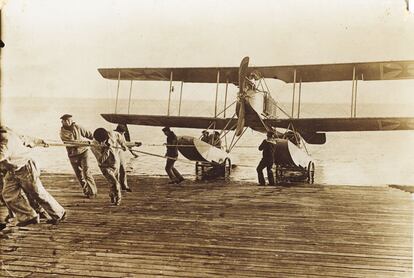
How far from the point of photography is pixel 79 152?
5.73 metres

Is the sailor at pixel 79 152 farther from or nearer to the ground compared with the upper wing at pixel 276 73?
nearer to the ground

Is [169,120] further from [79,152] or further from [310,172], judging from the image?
[310,172]

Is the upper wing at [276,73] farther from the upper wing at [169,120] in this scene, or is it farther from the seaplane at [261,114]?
the upper wing at [169,120]

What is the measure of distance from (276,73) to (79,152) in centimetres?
455

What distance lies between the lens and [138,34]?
Result: 555 centimetres

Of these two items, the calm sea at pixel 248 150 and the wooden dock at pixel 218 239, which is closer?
the wooden dock at pixel 218 239

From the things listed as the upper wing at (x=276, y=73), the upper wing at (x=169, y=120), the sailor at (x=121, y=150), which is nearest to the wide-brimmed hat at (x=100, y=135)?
the sailor at (x=121, y=150)

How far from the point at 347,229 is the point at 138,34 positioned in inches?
152

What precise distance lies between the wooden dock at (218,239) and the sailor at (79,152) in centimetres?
23

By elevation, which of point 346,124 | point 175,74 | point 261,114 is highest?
point 175,74

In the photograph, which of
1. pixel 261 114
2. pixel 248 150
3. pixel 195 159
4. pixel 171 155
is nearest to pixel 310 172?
pixel 261 114

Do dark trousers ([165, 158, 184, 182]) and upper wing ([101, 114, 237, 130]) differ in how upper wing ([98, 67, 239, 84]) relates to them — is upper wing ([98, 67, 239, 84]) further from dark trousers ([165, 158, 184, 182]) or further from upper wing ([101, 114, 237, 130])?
dark trousers ([165, 158, 184, 182])

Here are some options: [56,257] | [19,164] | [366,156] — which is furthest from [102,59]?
[366,156]

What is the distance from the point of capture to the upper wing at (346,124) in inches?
294
